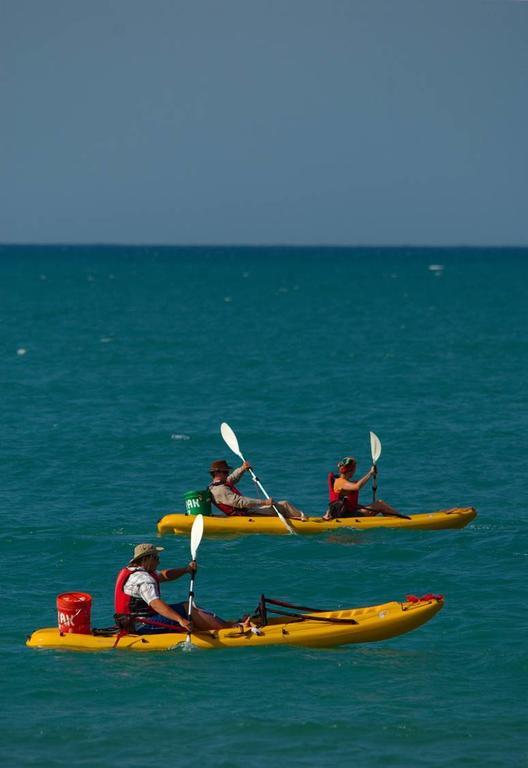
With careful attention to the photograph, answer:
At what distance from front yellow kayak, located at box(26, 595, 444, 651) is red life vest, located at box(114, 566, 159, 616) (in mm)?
299

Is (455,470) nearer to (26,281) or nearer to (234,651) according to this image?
(234,651)

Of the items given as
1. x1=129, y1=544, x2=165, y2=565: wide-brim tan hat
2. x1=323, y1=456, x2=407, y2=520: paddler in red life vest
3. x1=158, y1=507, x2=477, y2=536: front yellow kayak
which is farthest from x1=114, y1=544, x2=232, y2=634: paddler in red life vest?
x1=323, y1=456, x2=407, y2=520: paddler in red life vest

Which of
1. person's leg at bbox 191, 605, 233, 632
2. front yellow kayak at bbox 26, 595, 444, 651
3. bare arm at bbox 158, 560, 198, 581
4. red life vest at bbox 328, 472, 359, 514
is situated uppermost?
red life vest at bbox 328, 472, 359, 514

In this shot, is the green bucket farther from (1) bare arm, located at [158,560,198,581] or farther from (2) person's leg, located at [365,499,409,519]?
(1) bare arm, located at [158,560,198,581]

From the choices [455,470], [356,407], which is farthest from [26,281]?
[455,470]

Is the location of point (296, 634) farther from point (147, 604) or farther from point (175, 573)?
point (147, 604)

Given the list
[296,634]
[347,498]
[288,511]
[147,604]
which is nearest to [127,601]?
[147,604]

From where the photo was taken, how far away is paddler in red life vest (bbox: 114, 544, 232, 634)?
1652 cm

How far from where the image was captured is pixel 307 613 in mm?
18125

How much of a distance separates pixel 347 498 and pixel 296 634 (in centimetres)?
627

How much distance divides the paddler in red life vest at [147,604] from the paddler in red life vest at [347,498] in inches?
246

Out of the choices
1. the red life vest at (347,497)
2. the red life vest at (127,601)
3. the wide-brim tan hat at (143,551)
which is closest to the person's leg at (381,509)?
the red life vest at (347,497)

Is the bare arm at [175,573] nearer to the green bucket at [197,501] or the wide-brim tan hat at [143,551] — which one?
the wide-brim tan hat at [143,551]

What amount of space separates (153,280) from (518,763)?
10926 centimetres
